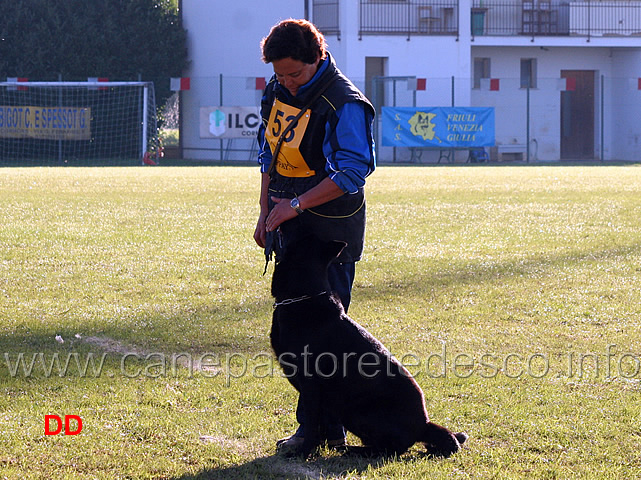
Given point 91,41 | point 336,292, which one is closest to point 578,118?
point 91,41

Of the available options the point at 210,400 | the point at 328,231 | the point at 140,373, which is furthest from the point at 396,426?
the point at 140,373

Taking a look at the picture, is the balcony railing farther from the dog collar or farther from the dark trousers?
the dog collar

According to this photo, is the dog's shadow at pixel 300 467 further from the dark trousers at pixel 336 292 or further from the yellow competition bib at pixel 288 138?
the yellow competition bib at pixel 288 138

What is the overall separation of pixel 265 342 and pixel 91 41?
91.2 feet

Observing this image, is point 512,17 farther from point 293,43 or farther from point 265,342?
point 293,43

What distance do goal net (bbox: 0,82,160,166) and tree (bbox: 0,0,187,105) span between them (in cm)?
144

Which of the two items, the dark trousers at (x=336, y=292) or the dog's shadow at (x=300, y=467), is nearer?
the dog's shadow at (x=300, y=467)

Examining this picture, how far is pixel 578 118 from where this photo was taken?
3494 cm

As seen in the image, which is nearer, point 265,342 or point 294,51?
point 294,51

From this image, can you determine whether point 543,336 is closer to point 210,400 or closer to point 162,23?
point 210,400

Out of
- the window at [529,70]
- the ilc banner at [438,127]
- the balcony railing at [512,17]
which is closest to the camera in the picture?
the ilc banner at [438,127]

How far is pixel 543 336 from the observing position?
18.0 feet

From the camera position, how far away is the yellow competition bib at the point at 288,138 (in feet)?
11.7

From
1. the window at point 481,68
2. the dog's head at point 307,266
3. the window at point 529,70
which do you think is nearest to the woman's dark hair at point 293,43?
the dog's head at point 307,266
